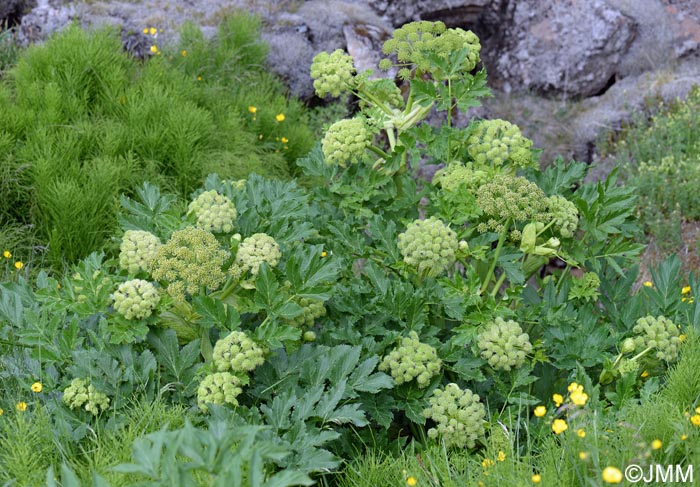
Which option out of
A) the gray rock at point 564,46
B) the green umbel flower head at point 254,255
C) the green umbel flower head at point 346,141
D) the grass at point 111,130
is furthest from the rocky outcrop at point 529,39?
the green umbel flower head at point 254,255

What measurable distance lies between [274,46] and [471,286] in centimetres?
475

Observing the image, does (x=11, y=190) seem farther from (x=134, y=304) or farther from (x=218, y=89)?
(x=134, y=304)

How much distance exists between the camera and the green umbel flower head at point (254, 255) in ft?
7.39

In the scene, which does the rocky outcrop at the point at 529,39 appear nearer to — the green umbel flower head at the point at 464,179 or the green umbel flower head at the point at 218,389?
the green umbel flower head at the point at 464,179

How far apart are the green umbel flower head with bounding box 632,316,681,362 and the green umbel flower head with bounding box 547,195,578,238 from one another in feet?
1.23

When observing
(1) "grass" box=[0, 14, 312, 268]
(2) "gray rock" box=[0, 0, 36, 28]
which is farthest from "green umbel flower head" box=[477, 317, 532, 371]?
(2) "gray rock" box=[0, 0, 36, 28]

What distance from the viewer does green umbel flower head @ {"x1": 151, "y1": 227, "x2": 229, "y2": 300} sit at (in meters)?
2.18

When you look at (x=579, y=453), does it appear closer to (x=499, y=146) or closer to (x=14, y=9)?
(x=499, y=146)

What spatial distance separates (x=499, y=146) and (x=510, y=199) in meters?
0.35

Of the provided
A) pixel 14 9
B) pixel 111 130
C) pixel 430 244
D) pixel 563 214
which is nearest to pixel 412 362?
pixel 430 244

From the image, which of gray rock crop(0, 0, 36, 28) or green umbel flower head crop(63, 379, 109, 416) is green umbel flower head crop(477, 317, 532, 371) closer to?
green umbel flower head crop(63, 379, 109, 416)

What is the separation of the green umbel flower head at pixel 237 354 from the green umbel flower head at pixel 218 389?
28mm

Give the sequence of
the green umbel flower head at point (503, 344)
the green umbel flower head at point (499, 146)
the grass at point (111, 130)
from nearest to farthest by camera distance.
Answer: the green umbel flower head at point (503, 344) → the green umbel flower head at point (499, 146) → the grass at point (111, 130)

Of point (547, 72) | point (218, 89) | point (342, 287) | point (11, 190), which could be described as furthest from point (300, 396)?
point (547, 72)
